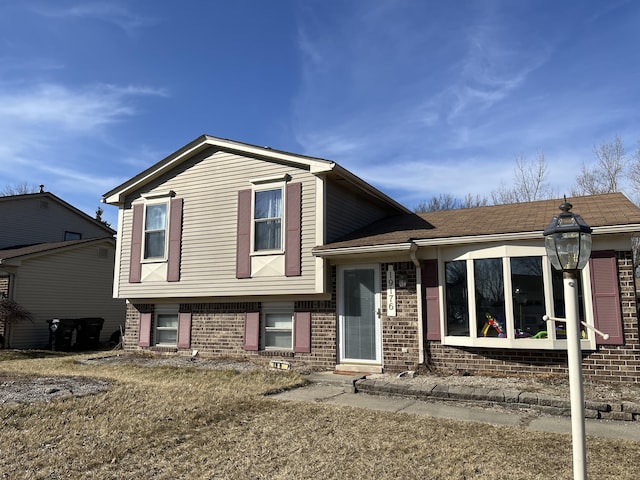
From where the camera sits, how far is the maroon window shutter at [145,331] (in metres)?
12.7

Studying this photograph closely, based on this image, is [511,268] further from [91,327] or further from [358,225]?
[91,327]

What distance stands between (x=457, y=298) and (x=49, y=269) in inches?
557

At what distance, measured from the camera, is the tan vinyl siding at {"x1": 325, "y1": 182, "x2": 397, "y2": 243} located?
10711 mm

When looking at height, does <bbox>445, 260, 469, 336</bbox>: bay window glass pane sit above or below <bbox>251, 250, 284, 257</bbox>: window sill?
below

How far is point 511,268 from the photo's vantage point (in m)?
8.37

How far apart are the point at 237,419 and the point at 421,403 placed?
2621mm

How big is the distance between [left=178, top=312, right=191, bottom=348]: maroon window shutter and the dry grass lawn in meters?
4.80

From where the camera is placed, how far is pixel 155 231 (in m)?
12.6

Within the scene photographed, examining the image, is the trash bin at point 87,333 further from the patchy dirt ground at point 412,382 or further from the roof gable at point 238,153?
the patchy dirt ground at point 412,382

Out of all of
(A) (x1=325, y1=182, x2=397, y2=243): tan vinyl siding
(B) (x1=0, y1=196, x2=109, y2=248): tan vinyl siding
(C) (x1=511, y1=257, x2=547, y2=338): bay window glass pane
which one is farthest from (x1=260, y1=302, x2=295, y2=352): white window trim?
(B) (x1=0, y1=196, x2=109, y2=248): tan vinyl siding

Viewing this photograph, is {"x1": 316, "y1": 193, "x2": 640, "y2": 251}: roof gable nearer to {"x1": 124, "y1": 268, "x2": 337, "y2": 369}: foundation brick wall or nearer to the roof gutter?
the roof gutter

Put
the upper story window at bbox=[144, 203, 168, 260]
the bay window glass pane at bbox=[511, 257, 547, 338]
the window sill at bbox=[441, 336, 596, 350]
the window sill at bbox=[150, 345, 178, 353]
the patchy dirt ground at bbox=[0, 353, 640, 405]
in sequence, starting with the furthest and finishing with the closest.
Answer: the upper story window at bbox=[144, 203, 168, 260] → the window sill at bbox=[150, 345, 178, 353] → the bay window glass pane at bbox=[511, 257, 547, 338] → the window sill at bbox=[441, 336, 596, 350] → the patchy dirt ground at bbox=[0, 353, 640, 405]

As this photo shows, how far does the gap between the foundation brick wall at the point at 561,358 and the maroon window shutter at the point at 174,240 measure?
21.2 ft

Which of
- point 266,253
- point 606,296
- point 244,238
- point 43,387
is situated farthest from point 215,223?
point 606,296
